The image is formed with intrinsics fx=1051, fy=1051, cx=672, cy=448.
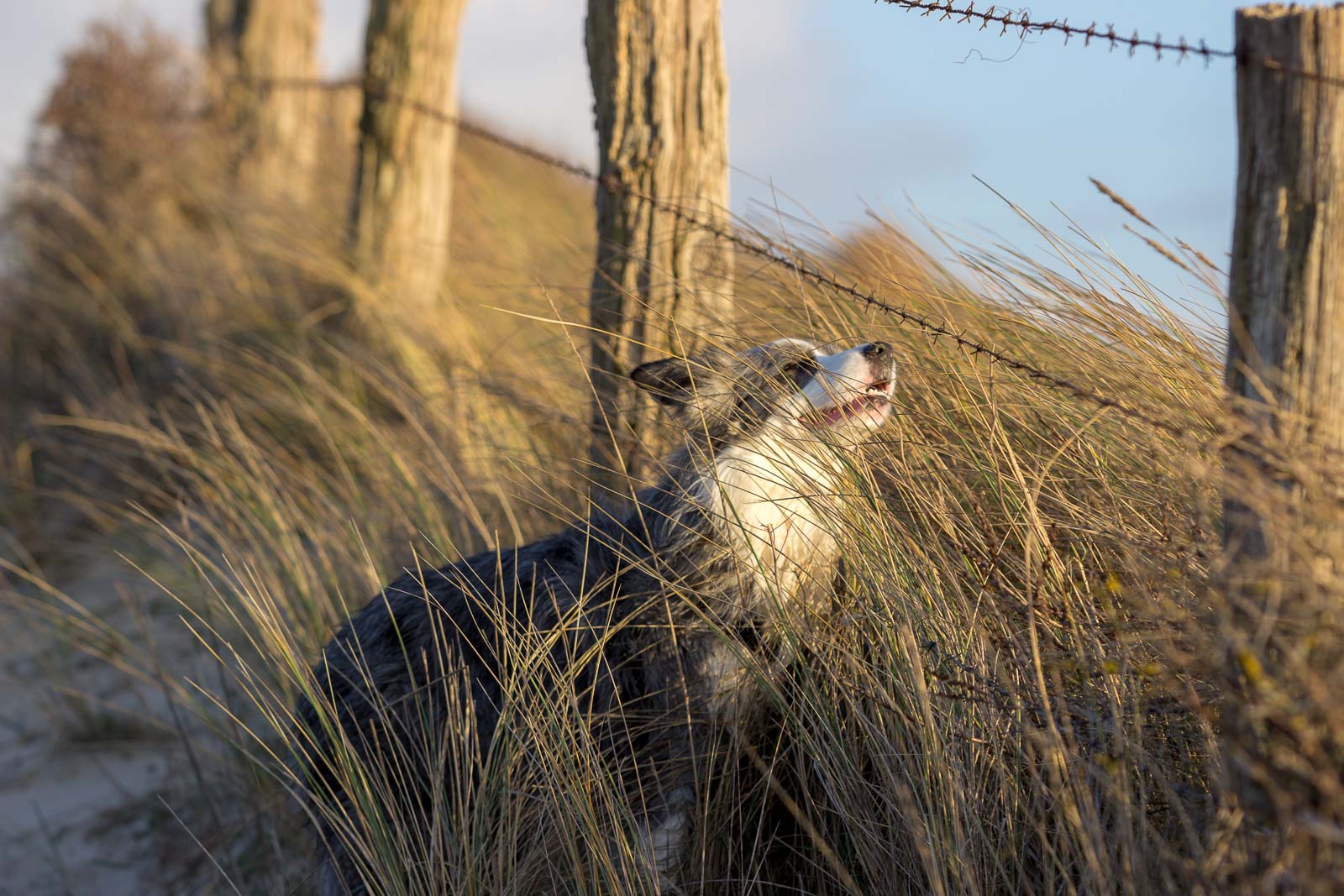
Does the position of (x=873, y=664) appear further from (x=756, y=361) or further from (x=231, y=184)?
(x=231, y=184)

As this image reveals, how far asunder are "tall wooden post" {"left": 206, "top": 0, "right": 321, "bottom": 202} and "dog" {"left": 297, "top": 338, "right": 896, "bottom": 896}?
764 centimetres

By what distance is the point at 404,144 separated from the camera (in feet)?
23.5

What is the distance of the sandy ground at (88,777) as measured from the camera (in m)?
4.22

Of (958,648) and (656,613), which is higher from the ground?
(958,648)

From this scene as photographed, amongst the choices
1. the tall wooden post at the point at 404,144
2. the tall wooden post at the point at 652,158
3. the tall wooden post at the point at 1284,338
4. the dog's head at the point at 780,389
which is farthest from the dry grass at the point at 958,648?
the tall wooden post at the point at 404,144

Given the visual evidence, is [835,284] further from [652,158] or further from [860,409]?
[652,158]

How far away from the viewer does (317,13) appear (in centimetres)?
1062

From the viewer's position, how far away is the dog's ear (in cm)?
309

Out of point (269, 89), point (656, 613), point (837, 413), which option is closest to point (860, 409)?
point (837, 413)

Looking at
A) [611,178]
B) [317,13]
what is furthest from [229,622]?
[317,13]

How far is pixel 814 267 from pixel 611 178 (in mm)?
1118

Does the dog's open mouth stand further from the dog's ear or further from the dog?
the dog's ear

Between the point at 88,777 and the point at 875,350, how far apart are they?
14.0ft

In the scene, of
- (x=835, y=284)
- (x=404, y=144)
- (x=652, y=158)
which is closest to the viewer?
(x=835, y=284)
